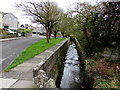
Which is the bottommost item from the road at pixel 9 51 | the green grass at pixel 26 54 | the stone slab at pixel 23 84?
the road at pixel 9 51

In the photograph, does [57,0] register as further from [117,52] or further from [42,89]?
[42,89]

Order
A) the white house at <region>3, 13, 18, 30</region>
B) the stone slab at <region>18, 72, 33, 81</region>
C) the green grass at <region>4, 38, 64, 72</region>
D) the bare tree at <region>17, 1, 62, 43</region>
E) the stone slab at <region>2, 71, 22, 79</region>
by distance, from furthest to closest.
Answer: the white house at <region>3, 13, 18, 30</region>, the bare tree at <region>17, 1, 62, 43</region>, the green grass at <region>4, 38, 64, 72</region>, the stone slab at <region>2, 71, 22, 79</region>, the stone slab at <region>18, 72, 33, 81</region>

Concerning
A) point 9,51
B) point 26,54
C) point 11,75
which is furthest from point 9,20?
point 11,75

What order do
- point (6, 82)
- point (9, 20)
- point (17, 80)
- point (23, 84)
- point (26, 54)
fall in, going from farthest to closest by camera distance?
point (9, 20), point (26, 54), point (17, 80), point (6, 82), point (23, 84)

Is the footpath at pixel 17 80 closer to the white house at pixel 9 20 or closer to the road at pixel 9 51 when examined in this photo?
the road at pixel 9 51

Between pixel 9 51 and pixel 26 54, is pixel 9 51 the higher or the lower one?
the lower one

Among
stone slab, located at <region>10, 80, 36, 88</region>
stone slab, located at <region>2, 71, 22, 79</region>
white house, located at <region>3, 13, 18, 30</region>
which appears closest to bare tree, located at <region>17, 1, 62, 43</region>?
stone slab, located at <region>2, 71, 22, 79</region>

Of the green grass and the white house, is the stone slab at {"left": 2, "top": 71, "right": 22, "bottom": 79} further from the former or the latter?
the white house

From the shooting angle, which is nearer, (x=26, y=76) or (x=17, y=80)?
(x=17, y=80)

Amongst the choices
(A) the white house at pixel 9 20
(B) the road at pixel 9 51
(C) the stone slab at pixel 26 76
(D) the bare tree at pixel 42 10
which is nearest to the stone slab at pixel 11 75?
(C) the stone slab at pixel 26 76

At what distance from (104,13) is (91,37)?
2.23m

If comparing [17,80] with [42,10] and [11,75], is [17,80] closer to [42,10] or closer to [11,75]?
[11,75]

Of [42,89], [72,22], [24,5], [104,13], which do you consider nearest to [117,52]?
[104,13]

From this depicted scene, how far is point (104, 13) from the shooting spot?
7.32 metres
